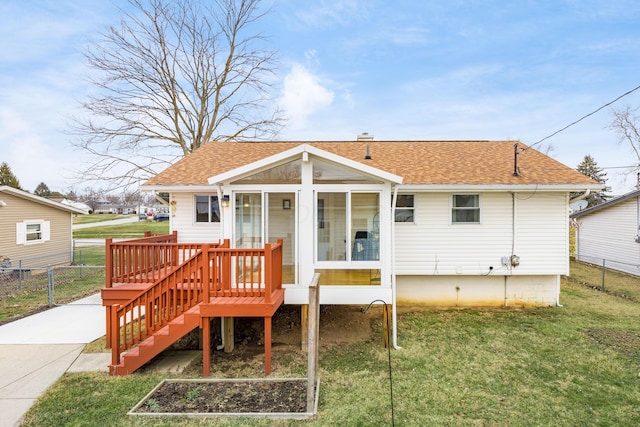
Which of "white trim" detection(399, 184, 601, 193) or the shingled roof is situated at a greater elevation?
the shingled roof

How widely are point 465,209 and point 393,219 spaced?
348 cm

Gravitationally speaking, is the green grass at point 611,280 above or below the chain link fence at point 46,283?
below

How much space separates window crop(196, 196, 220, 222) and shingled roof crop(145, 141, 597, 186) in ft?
1.96

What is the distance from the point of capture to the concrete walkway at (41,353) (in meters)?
4.61

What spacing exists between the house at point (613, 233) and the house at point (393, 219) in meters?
6.58

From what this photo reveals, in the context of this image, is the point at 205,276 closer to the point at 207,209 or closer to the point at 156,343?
the point at 156,343

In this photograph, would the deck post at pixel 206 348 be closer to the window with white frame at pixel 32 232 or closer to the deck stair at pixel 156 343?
the deck stair at pixel 156 343

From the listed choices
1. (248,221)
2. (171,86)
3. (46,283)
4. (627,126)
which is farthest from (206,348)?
(627,126)

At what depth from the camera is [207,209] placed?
9141mm

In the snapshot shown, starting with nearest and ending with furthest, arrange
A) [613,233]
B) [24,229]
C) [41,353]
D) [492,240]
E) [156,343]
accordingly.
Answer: [156,343], [41,353], [492,240], [24,229], [613,233]

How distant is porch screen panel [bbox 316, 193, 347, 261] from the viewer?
21.0 ft

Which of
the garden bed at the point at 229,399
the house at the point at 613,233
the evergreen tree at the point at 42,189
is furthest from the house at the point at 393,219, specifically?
the evergreen tree at the point at 42,189

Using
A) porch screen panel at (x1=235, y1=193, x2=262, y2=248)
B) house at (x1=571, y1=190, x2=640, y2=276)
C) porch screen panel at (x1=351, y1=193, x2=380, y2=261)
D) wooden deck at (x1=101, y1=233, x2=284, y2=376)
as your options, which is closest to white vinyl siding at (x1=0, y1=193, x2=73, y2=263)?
wooden deck at (x1=101, y1=233, x2=284, y2=376)

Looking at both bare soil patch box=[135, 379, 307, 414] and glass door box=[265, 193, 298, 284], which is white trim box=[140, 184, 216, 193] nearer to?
glass door box=[265, 193, 298, 284]
